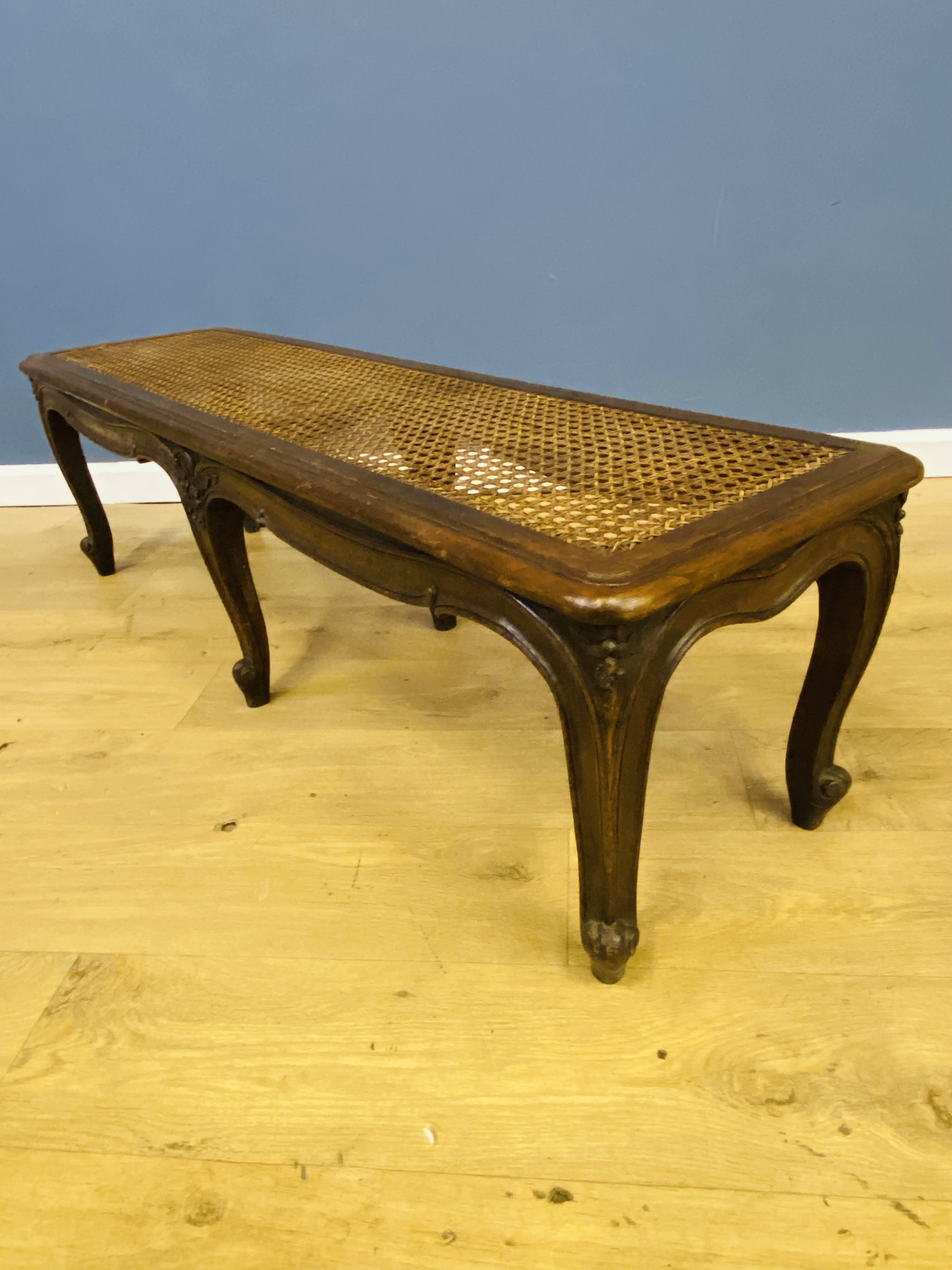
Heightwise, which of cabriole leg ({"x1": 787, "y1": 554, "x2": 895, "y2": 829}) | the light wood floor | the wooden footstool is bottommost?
the light wood floor

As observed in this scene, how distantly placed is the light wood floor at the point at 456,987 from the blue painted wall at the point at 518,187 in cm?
81

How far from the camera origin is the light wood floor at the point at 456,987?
69 centimetres

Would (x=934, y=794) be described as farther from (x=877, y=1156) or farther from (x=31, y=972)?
(x=31, y=972)

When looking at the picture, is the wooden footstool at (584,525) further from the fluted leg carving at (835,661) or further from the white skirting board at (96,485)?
the white skirting board at (96,485)

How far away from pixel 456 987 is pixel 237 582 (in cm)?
66

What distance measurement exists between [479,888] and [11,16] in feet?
6.51

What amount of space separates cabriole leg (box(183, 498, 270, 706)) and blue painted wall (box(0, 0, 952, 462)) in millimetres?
923

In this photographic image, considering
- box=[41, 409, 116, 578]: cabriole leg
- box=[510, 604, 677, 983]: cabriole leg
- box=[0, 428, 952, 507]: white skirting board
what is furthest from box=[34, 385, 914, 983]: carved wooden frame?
box=[0, 428, 952, 507]: white skirting board

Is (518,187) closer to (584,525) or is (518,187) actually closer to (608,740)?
(584,525)

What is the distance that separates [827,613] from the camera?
914mm

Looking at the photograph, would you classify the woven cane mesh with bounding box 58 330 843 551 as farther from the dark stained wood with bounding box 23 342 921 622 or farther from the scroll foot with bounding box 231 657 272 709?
the scroll foot with bounding box 231 657 272 709

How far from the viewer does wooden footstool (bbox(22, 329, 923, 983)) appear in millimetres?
670

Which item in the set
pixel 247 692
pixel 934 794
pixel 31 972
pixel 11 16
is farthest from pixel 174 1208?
pixel 11 16

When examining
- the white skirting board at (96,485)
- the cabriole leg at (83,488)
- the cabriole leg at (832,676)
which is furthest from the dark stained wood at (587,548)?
the white skirting board at (96,485)
